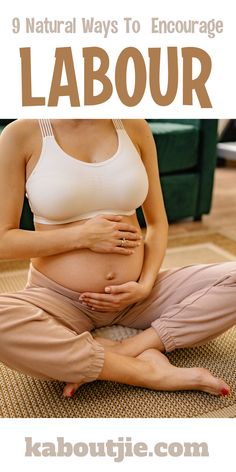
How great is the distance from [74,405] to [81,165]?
0.49 metres

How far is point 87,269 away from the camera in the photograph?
0.98m

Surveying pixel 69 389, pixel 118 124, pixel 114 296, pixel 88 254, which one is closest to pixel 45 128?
pixel 118 124

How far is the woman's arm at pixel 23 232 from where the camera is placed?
0.93 m

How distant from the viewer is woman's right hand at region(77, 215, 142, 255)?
0.96 m

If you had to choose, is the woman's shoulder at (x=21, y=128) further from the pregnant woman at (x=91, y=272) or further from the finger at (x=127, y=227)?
the finger at (x=127, y=227)

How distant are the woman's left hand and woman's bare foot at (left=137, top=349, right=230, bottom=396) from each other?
15 cm

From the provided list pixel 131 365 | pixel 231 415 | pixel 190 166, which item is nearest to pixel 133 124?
pixel 131 365

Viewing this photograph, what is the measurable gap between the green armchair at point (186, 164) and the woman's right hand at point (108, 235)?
3.41ft

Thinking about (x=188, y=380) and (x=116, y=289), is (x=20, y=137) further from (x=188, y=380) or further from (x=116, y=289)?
(x=188, y=380)

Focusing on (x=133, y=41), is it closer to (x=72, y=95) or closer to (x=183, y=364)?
(x=72, y=95)

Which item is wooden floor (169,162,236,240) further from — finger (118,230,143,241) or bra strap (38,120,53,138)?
bra strap (38,120,53,138)

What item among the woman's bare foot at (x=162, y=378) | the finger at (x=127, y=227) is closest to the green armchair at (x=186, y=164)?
the finger at (x=127, y=227)

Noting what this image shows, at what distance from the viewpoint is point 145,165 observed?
3.57ft

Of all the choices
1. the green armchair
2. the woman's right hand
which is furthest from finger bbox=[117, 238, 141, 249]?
the green armchair
